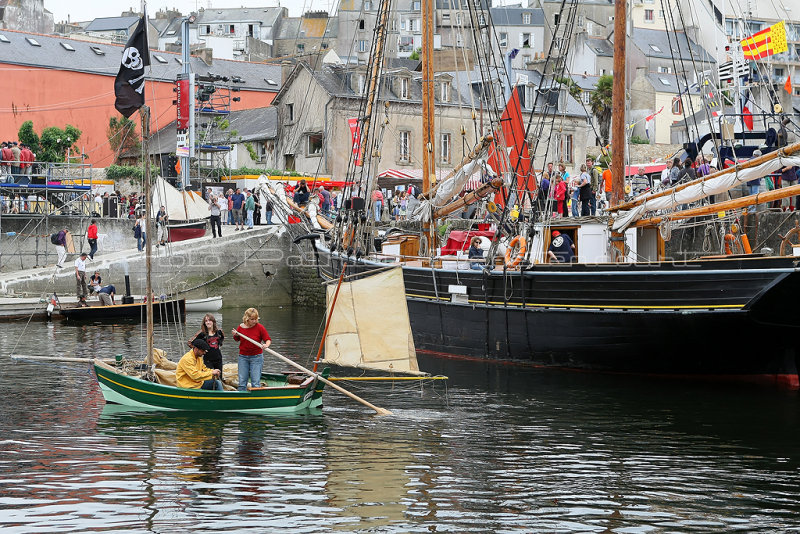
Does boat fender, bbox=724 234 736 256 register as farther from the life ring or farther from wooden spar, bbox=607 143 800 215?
the life ring

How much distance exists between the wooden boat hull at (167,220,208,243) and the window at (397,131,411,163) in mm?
20347

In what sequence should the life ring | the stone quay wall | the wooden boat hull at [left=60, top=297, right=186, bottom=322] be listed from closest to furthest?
the life ring, the wooden boat hull at [left=60, top=297, right=186, bottom=322], the stone quay wall

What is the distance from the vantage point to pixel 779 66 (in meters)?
96.9

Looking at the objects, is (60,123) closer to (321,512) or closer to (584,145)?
(584,145)

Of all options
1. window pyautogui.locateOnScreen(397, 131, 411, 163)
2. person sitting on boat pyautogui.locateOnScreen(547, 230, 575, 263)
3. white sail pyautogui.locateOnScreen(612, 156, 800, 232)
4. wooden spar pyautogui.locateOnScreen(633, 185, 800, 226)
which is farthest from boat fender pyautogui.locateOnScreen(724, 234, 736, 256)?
window pyautogui.locateOnScreen(397, 131, 411, 163)

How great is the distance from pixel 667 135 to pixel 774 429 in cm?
6580

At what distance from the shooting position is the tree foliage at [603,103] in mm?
73438

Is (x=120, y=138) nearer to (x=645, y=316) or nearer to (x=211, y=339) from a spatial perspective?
(x=645, y=316)

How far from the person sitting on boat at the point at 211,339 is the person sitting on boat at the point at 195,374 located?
0.47ft

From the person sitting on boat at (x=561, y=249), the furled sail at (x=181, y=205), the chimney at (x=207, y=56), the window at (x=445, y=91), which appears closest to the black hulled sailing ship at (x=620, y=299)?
the person sitting on boat at (x=561, y=249)

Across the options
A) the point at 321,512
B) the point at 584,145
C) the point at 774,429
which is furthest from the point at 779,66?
the point at 321,512

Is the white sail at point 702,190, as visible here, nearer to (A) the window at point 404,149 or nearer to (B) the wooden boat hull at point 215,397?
(B) the wooden boat hull at point 215,397

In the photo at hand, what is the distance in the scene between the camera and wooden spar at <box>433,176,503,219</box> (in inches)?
1144

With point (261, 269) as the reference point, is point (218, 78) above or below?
above
